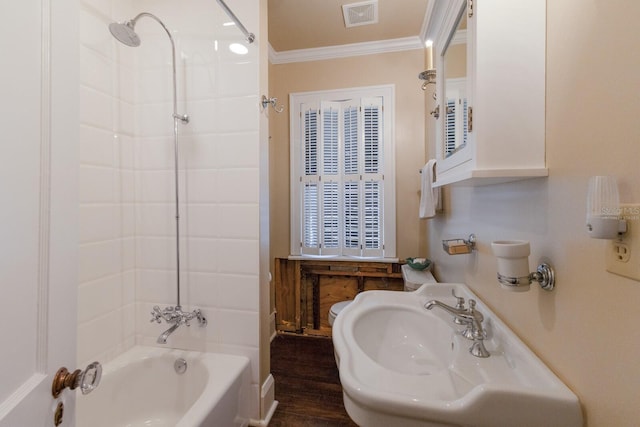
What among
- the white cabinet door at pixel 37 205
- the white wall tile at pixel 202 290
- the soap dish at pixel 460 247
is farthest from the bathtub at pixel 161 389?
the soap dish at pixel 460 247

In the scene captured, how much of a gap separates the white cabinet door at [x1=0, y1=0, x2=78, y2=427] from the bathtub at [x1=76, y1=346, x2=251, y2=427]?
0.76 m

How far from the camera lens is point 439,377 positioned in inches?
30.1

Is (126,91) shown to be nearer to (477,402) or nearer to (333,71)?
(333,71)

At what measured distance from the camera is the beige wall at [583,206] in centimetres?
50

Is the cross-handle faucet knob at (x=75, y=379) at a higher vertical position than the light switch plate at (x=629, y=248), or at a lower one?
lower

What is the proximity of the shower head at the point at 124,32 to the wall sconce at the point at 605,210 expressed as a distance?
1606 millimetres

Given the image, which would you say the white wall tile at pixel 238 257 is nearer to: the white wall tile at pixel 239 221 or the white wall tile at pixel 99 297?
the white wall tile at pixel 239 221

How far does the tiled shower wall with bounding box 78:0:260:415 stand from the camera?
1.46 meters

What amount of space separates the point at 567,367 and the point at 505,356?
203 mm

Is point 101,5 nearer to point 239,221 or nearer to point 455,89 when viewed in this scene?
point 239,221

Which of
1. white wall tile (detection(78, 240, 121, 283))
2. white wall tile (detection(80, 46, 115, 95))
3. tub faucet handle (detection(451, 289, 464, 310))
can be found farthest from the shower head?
tub faucet handle (detection(451, 289, 464, 310))

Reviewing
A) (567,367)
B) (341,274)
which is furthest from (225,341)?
(567,367)

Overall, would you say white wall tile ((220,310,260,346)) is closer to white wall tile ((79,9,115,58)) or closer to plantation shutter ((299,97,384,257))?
plantation shutter ((299,97,384,257))

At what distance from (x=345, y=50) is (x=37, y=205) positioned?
101 inches
